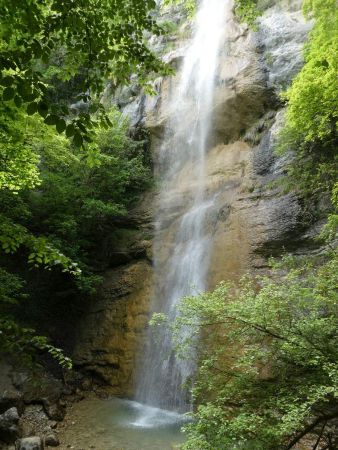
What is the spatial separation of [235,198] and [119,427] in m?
7.81

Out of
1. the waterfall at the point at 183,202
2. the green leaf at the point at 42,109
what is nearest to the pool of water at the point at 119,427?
the waterfall at the point at 183,202

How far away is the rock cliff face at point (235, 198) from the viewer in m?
11.5

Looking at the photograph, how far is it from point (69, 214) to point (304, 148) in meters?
8.57

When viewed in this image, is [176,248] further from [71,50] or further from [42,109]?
[42,109]

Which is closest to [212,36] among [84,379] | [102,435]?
[84,379]

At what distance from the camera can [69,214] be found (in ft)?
46.9

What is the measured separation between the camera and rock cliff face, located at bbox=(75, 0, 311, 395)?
37.8ft

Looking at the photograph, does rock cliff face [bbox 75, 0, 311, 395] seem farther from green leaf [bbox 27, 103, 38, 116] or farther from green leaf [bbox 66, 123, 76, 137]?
green leaf [bbox 27, 103, 38, 116]

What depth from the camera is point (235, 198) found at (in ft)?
42.8

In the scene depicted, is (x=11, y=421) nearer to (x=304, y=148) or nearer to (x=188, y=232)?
(x=188, y=232)

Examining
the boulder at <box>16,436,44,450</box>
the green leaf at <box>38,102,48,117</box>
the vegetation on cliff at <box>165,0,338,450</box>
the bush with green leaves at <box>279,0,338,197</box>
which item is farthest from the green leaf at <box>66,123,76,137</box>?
the boulder at <box>16,436,44,450</box>

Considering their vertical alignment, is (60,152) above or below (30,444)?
above

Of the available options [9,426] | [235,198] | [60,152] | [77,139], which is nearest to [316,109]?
[235,198]

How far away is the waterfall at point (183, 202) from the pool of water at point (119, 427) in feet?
2.01
